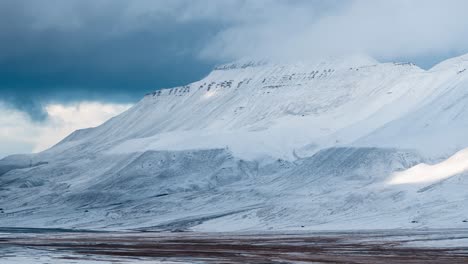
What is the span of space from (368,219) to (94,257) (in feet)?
334

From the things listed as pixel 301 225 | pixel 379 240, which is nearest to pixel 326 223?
pixel 301 225

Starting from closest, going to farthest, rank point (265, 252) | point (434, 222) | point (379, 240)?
point (265, 252) < point (379, 240) < point (434, 222)

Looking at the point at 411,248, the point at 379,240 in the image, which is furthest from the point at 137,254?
the point at 379,240

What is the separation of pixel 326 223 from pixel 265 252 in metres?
90.8

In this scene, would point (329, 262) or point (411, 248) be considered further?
point (411, 248)

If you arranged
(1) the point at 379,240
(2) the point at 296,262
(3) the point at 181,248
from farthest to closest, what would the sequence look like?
(1) the point at 379,240 → (3) the point at 181,248 → (2) the point at 296,262

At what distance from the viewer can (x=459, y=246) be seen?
374ft

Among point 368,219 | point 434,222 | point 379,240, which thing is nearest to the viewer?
point 379,240

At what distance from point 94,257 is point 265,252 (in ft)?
58.6

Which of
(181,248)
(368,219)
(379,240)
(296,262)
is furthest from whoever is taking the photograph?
(368,219)

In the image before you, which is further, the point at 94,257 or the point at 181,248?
the point at 181,248

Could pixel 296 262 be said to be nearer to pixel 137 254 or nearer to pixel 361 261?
pixel 361 261

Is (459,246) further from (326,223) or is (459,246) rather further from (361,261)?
(326,223)

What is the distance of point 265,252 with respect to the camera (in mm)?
107562
